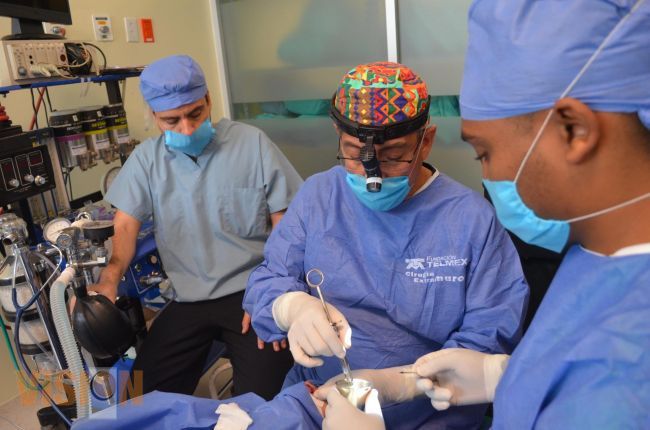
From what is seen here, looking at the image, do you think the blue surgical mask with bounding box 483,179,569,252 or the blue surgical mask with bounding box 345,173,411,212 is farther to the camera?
the blue surgical mask with bounding box 345,173,411,212

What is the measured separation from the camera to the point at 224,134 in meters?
1.88

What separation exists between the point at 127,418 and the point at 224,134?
1145 mm

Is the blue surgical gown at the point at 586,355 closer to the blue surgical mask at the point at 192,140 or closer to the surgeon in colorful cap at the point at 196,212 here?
the surgeon in colorful cap at the point at 196,212

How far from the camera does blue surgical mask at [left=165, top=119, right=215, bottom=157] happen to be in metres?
1.73

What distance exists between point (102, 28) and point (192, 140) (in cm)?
124

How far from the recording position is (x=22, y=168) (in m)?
1.54

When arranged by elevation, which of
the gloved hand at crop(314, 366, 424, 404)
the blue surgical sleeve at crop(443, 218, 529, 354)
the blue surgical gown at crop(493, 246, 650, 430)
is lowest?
the gloved hand at crop(314, 366, 424, 404)

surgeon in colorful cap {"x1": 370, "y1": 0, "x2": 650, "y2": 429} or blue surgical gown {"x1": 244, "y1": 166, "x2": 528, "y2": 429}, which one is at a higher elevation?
surgeon in colorful cap {"x1": 370, "y1": 0, "x2": 650, "y2": 429}

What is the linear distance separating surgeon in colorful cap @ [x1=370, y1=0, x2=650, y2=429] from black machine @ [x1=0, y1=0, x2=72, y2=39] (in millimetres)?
1780

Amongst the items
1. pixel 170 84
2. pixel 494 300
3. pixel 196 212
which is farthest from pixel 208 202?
pixel 494 300

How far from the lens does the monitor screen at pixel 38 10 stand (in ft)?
5.83

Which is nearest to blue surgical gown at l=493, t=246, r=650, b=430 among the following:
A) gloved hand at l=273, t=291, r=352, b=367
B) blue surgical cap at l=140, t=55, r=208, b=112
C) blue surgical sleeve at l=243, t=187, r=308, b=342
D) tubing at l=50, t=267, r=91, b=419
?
gloved hand at l=273, t=291, r=352, b=367

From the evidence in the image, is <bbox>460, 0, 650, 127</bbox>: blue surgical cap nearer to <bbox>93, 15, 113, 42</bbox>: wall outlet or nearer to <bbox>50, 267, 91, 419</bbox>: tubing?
<bbox>50, 267, 91, 419</bbox>: tubing

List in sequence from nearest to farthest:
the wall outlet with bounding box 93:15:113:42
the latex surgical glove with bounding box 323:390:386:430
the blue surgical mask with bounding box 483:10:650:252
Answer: the blue surgical mask with bounding box 483:10:650:252
the latex surgical glove with bounding box 323:390:386:430
the wall outlet with bounding box 93:15:113:42
